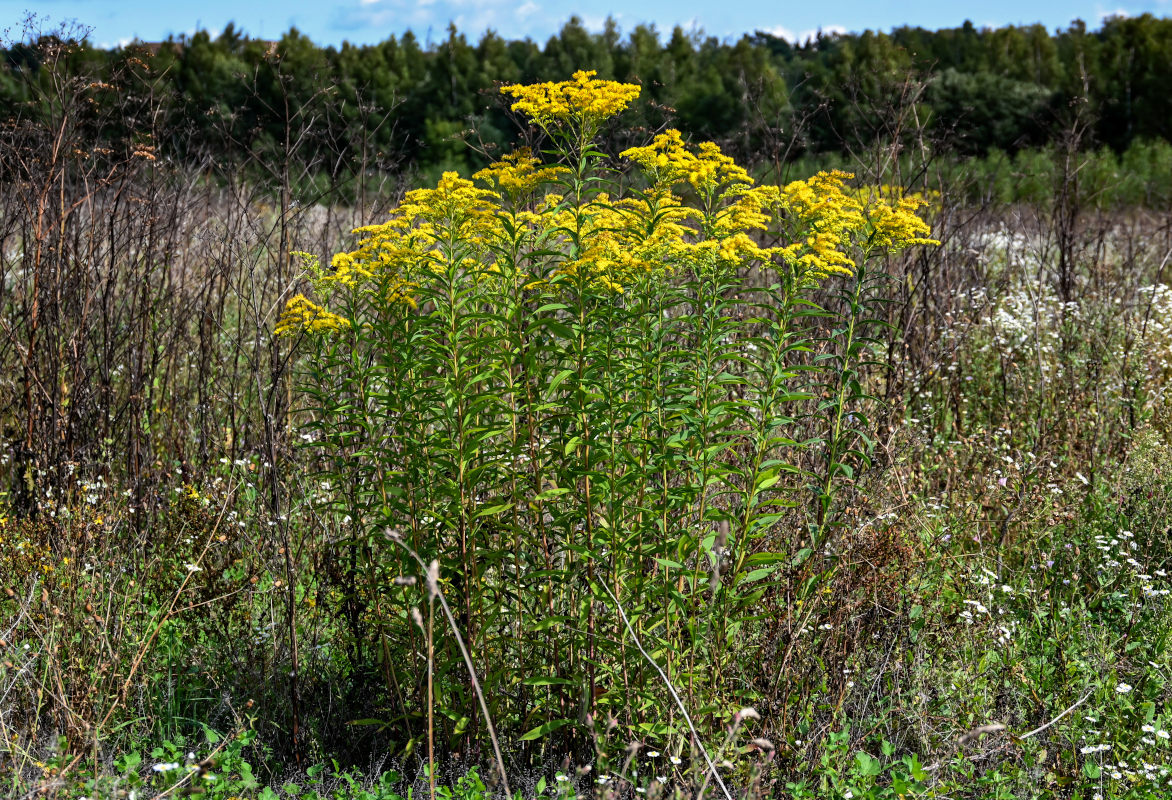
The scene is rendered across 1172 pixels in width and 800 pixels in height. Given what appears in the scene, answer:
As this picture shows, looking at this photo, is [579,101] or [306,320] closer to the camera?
[579,101]

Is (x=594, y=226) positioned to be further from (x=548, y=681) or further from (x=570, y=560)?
(x=548, y=681)

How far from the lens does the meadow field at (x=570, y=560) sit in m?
2.80

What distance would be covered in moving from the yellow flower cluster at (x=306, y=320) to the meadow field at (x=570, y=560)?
19 millimetres

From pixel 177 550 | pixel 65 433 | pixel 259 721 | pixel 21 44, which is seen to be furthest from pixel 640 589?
pixel 21 44

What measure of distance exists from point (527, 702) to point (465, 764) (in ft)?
0.92

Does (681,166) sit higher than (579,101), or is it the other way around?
(579,101)

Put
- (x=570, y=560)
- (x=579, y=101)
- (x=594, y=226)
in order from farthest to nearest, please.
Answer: (x=570, y=560) < (x=594, y=226) < (x=579, y=101)

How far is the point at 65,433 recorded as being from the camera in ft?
14.8

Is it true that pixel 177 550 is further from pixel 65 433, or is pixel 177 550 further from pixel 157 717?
pixel 157 717

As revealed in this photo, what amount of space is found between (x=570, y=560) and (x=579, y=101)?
141 centimetres

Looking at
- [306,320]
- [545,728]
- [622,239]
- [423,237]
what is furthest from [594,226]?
[545,728]

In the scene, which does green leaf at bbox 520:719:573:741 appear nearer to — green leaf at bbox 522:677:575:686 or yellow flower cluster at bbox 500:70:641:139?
green leaf at bbox 522:677:575:686

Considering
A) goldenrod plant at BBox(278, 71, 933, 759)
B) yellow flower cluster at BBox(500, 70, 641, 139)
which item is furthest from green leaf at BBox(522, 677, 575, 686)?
yellow flower cluster at BBox(500, 70, 641, 139)

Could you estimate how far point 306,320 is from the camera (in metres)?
3.01
